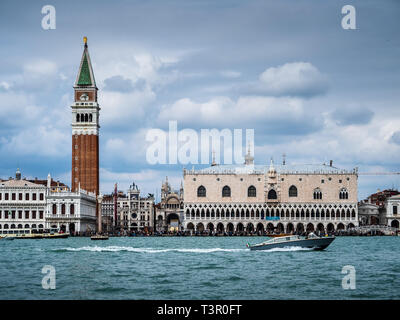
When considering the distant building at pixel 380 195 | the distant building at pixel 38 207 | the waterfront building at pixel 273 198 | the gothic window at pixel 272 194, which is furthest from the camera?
the distant building at pixel 380 195

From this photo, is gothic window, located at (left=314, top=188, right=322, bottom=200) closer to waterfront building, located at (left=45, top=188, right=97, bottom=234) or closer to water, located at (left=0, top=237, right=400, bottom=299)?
waterfront building, located at (left=45, top=188, right=97, bottom=234)

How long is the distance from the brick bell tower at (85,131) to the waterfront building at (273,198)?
50.2 ft

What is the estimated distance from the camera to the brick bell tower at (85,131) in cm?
10550

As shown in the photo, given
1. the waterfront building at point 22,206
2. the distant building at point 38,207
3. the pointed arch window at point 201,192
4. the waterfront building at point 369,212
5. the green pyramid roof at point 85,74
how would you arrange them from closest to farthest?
the waterfront building at point 22,206, the distant building at point 38,207, the pointed arch window at point 201,192, the green pyramid roof at point 85,74, the waterfront building at point 369,212

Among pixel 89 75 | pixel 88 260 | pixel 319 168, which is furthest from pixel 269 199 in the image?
pixel 88 260

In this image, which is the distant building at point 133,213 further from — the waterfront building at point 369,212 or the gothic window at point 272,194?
the waterfront building at point 369,212

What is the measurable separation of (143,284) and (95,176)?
8149 centimetres

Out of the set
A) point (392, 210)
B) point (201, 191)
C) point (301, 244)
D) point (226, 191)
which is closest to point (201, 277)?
point (301, 244)

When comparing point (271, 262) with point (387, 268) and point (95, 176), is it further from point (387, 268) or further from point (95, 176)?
point (95, 176)

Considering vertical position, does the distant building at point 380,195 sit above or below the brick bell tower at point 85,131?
below

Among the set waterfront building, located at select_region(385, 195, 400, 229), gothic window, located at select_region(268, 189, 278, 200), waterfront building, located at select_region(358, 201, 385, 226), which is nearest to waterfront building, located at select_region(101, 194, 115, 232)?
gothic window, located at select_region(268, 189, 278, 200)

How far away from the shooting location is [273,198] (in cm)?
10456

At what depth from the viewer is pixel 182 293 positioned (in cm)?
2361

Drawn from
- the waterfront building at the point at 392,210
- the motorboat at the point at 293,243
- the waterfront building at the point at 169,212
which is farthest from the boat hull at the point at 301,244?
the waterfront building at the point at 169,212
